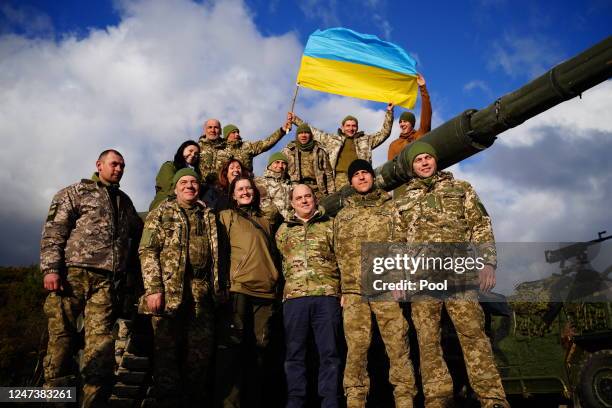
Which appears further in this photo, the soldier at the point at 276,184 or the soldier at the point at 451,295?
the soldier at the point at 276,184

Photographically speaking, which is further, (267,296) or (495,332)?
(495,332)

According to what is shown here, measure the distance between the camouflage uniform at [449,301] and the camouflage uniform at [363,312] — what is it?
10.7 inches

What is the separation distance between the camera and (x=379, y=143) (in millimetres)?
8320

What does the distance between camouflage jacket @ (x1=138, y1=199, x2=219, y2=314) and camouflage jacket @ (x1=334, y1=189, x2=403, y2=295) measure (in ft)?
3.88

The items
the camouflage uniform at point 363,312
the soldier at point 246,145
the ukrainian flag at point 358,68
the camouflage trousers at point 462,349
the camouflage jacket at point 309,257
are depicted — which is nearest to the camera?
the camouflage trousers at point 462,349

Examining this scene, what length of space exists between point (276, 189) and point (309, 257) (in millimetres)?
2280

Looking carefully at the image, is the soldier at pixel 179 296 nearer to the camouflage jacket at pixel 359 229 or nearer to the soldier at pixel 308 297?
the soldier at pixel 308 297

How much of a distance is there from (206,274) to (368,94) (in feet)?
12.9

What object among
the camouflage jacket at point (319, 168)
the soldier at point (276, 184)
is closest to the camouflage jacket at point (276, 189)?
the soldier at point (276, 184)

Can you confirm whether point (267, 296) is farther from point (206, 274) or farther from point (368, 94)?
point (368, 94)

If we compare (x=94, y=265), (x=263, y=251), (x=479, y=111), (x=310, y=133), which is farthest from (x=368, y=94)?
(x=94, y=265)

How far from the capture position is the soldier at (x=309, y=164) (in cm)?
797

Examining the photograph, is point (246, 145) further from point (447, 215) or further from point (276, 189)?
point (447, 215)

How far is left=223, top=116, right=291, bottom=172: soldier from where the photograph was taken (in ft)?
27.1
